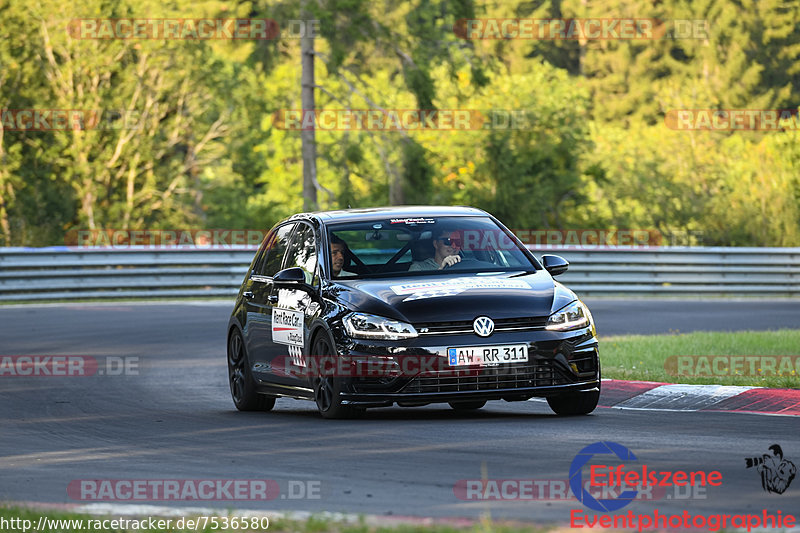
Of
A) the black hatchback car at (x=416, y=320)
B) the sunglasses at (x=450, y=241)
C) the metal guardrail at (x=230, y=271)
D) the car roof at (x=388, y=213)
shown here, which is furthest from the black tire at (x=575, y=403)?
the metal guardrail at (x=230, y=271)

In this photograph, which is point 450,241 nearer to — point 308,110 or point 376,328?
point 376,328

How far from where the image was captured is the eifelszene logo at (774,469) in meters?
7.35

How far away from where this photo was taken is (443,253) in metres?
11.6

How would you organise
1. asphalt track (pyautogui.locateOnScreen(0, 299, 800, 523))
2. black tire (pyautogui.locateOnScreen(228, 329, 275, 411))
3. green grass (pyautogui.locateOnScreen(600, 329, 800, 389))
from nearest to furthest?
asphalt track (pyautogui.locateOnScreen(0, 299, 800, 523)), black tire (pyautogui.locateOnScreen(228, 329, 275, 411)), green grass (pyautogui.locateOnScreen(600, 329, 800, 389))

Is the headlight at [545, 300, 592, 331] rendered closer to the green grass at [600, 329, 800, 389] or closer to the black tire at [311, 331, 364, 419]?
the black tire at [311, 331, 364, 419]

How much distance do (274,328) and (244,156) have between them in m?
49.0

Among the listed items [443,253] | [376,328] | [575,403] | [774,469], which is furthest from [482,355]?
[774,469]

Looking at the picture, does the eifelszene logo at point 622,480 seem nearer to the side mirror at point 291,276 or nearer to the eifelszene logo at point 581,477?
the eifelszene logo at point 581,477

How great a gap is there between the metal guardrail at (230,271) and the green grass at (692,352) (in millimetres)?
11034

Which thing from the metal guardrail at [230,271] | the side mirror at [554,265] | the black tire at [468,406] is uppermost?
the side mirror at [554,265]

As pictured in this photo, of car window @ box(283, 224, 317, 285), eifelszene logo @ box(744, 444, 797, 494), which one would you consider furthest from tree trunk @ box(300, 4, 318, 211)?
eifelszene logo @ box(744, 444, 797, 494)

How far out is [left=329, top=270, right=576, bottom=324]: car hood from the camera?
412 inches

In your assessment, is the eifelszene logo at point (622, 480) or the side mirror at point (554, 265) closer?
the eifelszene logo at point (622, 480)

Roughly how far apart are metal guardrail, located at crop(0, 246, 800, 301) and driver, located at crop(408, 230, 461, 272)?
17293 millimetres
